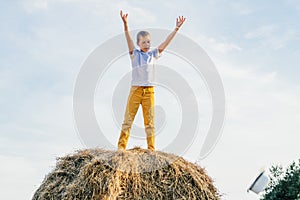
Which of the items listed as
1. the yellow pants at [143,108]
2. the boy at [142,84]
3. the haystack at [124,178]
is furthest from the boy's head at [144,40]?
the haystack at [124,178]

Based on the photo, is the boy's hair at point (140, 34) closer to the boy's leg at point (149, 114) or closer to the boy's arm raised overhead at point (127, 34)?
the boy's arm raised overhead at point (127, 34)

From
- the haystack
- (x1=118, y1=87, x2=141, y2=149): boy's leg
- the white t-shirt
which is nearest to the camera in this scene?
the haystack

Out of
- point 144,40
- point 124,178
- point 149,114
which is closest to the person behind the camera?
point 124,178

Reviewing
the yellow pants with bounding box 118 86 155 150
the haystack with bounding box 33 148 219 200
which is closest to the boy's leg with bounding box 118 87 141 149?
the yellow pants with bounding box 118 86 155 150

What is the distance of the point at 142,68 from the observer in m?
6.64

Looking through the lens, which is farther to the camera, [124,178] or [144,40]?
[144,40]

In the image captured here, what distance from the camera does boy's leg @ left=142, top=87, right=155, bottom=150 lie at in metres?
6.53

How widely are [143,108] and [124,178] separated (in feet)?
4.36

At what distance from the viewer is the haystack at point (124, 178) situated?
5543mm

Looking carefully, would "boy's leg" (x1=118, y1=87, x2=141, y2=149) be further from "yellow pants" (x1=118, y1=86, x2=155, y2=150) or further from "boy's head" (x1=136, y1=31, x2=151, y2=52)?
"boy's head" (x1=136, y1=31, x2=151, y2=52)

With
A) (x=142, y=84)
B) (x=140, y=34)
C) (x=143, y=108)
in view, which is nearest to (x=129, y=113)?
(x=143, y=108)

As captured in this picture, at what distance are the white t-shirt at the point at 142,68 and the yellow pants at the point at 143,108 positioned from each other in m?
0.08

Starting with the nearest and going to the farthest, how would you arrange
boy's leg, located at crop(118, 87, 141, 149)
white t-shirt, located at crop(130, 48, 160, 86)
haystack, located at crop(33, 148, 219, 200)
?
haystack, located at crop(33, 148, 219, 200)
boy's leg, located at crop(118, 87, 141, 149)
white t-shirt, located at crop(130, 48, 160, 86)

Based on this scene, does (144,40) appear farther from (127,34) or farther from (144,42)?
(127,34)
